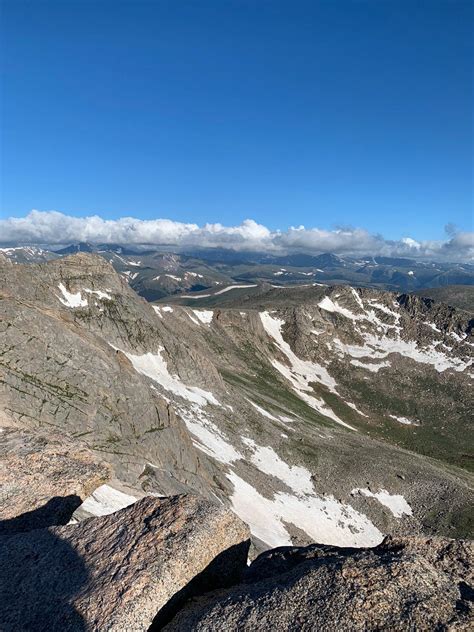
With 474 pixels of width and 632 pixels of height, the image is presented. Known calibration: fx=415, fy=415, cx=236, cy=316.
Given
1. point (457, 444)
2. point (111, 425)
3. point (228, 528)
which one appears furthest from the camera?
point (457, 444)

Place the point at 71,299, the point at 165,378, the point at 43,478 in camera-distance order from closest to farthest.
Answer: the point at 43,478 → the point at 165,378 → the point at 71,299

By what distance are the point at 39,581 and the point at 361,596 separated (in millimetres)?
9516

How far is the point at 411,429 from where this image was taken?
14638cm

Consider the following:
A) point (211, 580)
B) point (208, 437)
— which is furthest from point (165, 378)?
point (211, 580)

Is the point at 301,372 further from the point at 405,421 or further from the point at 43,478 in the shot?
the point at 43,478

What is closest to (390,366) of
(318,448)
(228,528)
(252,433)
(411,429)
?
(411,429)

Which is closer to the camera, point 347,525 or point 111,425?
point 111,425

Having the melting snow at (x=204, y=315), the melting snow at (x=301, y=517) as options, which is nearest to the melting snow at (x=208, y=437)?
the melting snow at (x=301, y=517)

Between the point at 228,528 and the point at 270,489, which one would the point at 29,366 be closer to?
the point at 228,528

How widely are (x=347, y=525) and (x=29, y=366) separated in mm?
55800

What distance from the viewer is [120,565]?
12.7m

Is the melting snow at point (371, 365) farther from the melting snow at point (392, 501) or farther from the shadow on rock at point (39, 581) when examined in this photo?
the shadow on rock at point (39, 581)

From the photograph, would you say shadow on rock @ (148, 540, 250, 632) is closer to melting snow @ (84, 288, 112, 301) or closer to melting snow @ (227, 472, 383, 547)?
A: melting snow @ (227, 472, 383, 547)

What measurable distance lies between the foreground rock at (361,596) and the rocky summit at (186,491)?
0.15 feet
